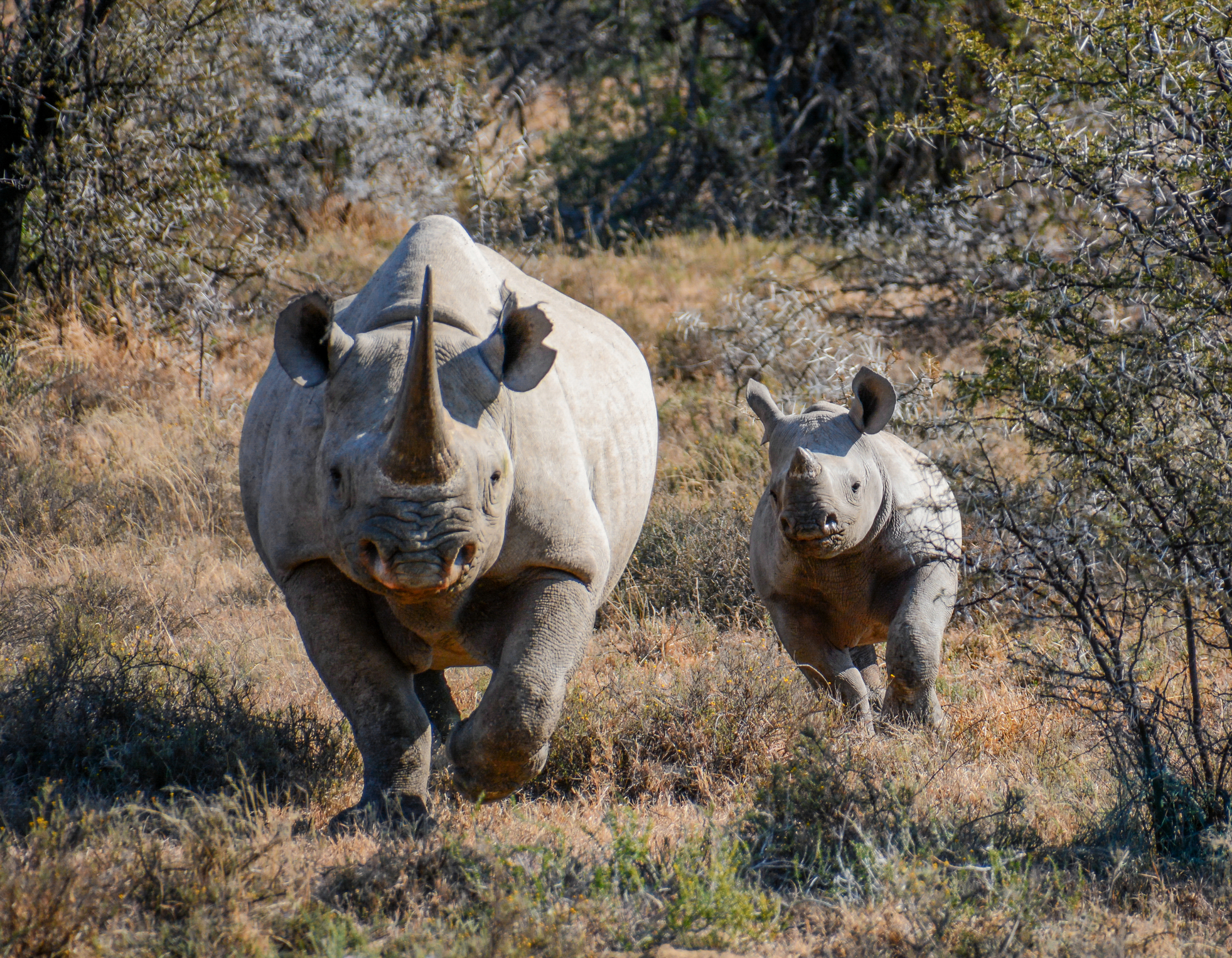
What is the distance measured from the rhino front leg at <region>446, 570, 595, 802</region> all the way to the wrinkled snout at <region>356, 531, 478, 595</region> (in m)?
0.56

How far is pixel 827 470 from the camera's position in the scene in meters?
4.64

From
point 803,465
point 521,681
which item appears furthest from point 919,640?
point 521,681

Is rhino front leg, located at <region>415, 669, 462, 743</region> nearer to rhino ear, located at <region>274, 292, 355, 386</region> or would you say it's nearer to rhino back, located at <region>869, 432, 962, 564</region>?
rhino ear, located at <region>274, 292, 355, 386</region>

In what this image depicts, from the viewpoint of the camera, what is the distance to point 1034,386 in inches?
172

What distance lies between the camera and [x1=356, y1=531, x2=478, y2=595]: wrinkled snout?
3.25 m

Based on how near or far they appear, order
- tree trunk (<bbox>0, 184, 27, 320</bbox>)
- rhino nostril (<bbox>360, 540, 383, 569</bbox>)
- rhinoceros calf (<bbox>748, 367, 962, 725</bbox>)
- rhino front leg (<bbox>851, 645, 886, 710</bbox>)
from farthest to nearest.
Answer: tree trunk (<bbox>0, 184, 27, 320</bbox>), rhino front leg (<bbox>851, 645, 886, 710</bbox>), rhinoceros calf (<bbox>748, 367, 962, 725</bbox>), rhino nostril (<bbox>360, 540, 383, 569</bbox>)

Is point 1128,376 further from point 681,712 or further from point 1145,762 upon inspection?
point 681,712

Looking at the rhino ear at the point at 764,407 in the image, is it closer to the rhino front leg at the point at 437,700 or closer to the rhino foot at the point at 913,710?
the rhino foot at the point at 913,710

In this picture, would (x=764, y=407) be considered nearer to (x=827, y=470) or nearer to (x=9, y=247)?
(x=827, y=470)

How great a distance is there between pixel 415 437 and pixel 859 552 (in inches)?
91.3

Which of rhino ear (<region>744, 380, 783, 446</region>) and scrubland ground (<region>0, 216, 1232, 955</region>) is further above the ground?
rhino ear (<region>744, 380, 783, 446</region>)

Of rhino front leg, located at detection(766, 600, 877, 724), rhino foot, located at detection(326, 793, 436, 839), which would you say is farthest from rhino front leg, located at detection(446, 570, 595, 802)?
rhino front leg, located at detection(766, 600, 877, 724)

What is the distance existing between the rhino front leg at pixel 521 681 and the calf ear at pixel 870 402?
5.00 feet

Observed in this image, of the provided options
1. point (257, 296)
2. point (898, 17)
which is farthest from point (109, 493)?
point (898, 17)
